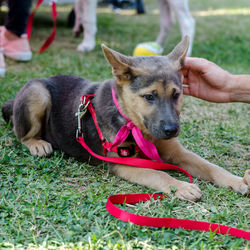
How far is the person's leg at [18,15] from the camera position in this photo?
22.7 feet

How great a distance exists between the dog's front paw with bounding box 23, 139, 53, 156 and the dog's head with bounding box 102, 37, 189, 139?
1037 mm

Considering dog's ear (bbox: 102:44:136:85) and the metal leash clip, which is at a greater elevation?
dog's ear (bbox: 102:44:136:85)

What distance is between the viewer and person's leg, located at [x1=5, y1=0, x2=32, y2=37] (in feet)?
22.7

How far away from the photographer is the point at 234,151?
4.24 meters

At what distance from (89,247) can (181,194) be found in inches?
38.5

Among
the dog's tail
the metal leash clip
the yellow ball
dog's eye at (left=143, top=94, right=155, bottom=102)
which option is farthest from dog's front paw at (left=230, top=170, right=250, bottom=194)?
the yellow ball

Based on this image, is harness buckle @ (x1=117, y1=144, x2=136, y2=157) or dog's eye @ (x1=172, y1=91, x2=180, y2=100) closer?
dog's eye @ (x1=172, y1=91, x2=180, y2=100)

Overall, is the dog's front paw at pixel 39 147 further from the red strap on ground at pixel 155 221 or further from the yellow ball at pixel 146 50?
the yellow ball at pixel 146 50

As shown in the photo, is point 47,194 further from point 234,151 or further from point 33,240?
point 234,151

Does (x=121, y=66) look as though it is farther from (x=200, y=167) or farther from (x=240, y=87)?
(x=240, y=87)

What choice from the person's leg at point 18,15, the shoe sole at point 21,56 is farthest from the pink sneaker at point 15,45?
the person's leg at point 18,15

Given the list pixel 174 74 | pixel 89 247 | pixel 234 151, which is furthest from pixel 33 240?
pixel 234 151

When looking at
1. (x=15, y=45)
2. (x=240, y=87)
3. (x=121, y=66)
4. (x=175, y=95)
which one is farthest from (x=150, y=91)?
(x=15, y=45)

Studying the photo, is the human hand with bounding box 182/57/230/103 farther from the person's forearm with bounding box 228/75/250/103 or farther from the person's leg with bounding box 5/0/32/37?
the person's leg with bounding box 5/0/32/37
